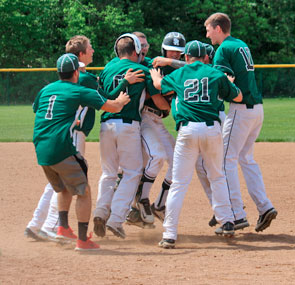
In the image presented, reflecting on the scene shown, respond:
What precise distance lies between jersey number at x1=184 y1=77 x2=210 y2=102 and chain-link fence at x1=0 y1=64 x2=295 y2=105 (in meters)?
17.2

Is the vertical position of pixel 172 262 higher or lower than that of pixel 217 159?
lower

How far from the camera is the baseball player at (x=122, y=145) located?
19.1 feet

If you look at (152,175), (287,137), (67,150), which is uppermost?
(67,150)

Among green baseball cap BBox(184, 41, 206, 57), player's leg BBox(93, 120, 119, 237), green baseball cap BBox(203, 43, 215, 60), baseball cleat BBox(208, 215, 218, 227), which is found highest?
green baseball cap BBox(184, 41, 206, 57)

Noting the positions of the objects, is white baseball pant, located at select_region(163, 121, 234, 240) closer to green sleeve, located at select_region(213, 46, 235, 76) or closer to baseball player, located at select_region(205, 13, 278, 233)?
baseball player, located at select_region(205, 13, 278, 233)

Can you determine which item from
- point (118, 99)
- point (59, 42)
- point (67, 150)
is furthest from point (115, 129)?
point (59, 42)

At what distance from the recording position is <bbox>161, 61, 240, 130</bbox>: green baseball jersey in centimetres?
541

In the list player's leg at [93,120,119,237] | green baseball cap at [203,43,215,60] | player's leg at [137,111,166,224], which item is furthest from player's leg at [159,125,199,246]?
green baseball cap at [203,43,215,60]

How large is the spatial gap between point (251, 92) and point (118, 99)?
143cm

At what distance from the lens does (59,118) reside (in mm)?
5219

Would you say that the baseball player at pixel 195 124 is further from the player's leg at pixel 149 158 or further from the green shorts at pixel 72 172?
the green shorts at pixel 72 172

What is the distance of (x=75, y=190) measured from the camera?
529 cm

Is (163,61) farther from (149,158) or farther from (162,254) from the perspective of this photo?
(162,254)

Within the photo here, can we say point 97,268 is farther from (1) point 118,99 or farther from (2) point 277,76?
(2) point 277,76
